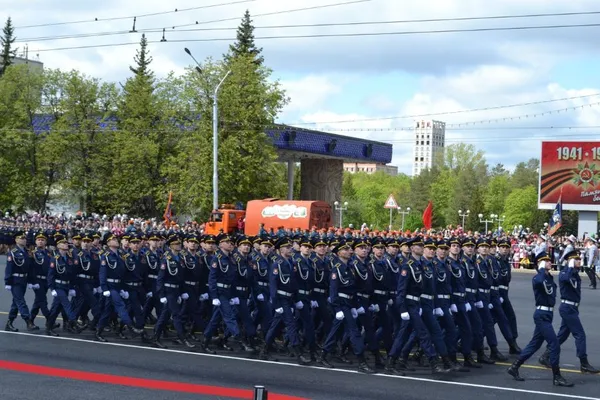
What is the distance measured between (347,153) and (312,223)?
22520 mm

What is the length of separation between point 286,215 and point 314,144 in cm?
1804

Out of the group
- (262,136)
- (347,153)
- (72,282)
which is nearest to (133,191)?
(262,136)

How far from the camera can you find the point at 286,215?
1741 inches

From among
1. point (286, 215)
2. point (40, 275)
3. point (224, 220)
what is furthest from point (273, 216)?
point (40, 275)

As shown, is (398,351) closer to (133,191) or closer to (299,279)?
(299,279)

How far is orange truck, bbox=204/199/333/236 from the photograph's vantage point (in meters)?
43.4

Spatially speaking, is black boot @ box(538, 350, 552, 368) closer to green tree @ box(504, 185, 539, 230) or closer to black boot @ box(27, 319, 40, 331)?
black boot @ box(27, 319, 40, 331)

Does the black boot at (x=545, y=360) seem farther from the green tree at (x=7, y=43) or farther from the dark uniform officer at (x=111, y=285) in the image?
the green tree at (x=7, y=43)

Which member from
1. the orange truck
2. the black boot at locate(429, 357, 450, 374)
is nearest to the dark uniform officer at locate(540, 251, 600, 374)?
the black boot at locate(429, 357, 450, 374)

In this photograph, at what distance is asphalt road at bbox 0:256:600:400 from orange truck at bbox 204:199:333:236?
91.3 ft

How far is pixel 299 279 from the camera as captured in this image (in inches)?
565

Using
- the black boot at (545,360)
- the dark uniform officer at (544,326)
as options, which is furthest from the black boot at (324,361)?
the black boot at (545,360)

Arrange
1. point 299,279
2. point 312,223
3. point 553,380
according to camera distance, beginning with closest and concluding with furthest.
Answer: point 553,380 < point 299,279 < point 312,223

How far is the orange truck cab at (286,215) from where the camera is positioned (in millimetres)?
43594
